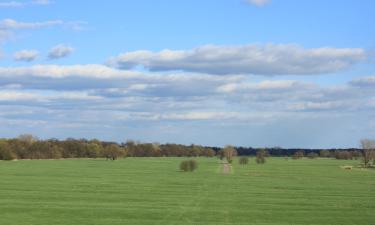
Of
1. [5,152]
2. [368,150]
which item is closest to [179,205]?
[5,152]

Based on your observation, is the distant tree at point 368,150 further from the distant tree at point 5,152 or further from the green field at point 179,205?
the green field at point 179,205

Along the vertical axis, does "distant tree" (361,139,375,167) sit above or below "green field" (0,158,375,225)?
above

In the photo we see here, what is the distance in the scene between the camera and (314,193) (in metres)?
53.9

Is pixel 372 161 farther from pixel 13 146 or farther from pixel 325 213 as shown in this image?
pixel 325 213

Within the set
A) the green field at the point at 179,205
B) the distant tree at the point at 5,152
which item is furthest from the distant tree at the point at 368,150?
the green field at the point at 179,205

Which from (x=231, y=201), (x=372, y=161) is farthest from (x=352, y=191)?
(x=372, y=161)

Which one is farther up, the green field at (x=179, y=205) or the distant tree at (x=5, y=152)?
the distant tree at (x=5, y=152)

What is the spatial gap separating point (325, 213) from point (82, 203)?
1672 cm

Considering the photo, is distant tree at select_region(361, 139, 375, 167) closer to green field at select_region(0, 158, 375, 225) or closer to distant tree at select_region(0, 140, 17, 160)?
distant tree at select_region(0, 140, 17, 160)

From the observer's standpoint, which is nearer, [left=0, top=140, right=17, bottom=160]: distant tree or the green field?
Answer: the green field

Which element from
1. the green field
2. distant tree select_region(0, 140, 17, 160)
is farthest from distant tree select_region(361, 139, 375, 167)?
the green field

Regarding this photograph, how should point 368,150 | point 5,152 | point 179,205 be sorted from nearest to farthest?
point 179,205 → point 5,152 → point 368,150

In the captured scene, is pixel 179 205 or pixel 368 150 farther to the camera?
pixel 368 150

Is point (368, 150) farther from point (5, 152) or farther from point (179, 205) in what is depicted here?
point (179, 205)
